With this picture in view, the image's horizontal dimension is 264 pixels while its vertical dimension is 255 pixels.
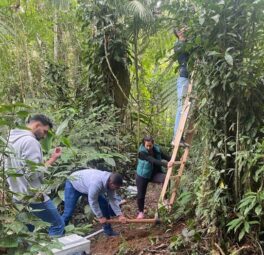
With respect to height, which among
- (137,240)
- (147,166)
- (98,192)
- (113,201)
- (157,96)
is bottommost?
(137,240)

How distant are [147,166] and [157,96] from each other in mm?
3824

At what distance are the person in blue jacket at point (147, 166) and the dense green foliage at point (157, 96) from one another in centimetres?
42

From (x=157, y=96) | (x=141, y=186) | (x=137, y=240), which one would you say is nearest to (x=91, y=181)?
(x=141, y=186)

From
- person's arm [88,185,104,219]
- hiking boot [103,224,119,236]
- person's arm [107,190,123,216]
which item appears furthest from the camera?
hiking boot [103,224,119,236]

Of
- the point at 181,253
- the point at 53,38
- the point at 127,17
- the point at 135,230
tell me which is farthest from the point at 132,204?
the point at 53,38

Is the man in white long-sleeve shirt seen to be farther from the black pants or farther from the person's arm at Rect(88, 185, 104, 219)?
the black pants

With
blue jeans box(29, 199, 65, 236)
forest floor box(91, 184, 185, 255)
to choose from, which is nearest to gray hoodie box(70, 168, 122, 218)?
forest floor box(91, 184, 185, 255)

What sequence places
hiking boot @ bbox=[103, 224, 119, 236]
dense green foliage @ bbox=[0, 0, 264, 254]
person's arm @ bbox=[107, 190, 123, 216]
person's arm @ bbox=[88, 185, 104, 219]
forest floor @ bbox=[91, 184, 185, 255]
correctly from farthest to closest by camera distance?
1. hiking boot @ bbox=[103, 224, 119, 236]
2. person's arm @ bbox=[107, 190, 123, 216]
3. person's arm @ bbox=[88, 185, 104, 219]
4. forest floor @ bbox=[91, 184, 185, 255]
5. dense green foliage @ bbox=[0, 0, 264, 254]

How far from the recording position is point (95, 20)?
6984mm

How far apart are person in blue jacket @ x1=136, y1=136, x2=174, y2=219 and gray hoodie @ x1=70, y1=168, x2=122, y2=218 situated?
1.25 feet

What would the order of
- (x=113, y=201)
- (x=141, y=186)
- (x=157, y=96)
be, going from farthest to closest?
1. (x=157, y=96)
2. (x=141, y=186)
3. (x=113, y=201)

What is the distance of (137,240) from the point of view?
4555 millimetres

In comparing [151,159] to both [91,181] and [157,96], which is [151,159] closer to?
[91,181]

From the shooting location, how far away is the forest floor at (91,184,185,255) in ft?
13.9
